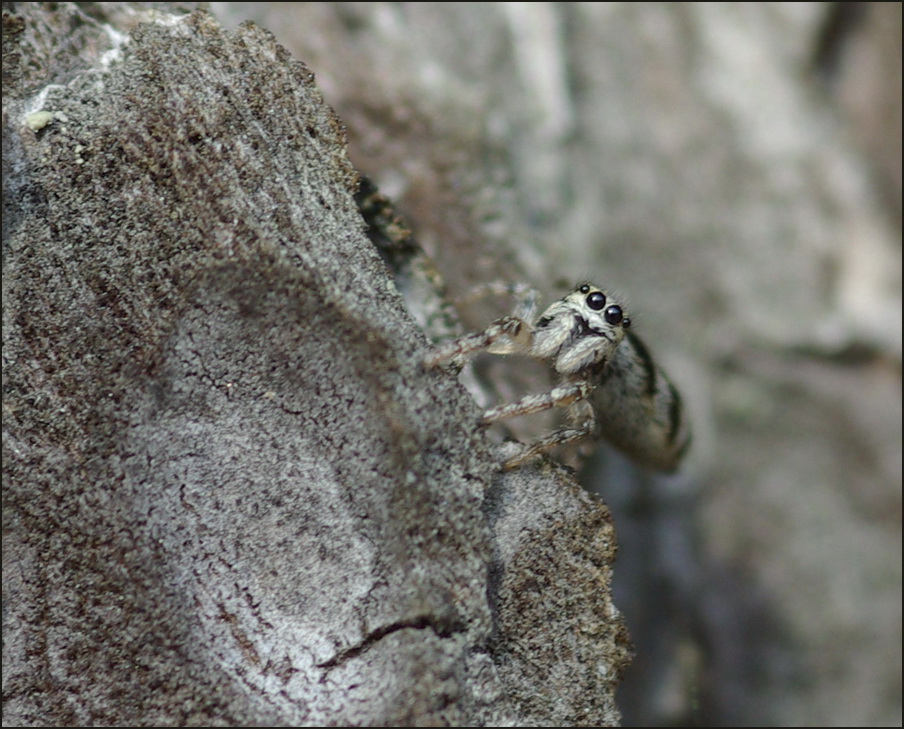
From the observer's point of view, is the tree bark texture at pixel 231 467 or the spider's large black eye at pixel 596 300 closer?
the tree bark texture at pixel 231 467

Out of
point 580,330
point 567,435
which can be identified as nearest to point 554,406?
point 567,435

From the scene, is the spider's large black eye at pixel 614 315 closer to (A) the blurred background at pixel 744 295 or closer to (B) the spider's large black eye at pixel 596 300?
(B) the spider's large black eye at pixel 596 300

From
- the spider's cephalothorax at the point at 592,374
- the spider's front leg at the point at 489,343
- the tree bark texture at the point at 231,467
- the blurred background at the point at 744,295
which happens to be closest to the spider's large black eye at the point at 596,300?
the spider's cephalothorax at the point at 592,374

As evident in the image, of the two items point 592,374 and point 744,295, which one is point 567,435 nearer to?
point 592,374

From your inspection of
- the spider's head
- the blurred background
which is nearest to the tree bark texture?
the spider's head

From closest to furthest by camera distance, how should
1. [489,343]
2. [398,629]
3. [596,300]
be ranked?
[398,629] → [489,343] → [596,300]

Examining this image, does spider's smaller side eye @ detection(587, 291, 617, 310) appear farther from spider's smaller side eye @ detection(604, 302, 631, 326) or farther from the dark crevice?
the dark crevice
